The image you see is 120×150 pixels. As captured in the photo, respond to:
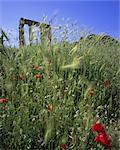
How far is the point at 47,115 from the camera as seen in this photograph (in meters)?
2.40

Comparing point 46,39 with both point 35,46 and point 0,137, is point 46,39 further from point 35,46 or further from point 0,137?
point 0,137

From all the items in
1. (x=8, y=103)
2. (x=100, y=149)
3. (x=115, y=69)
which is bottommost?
(x=100, y=149)

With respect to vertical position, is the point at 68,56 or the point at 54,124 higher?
the point at 68,56

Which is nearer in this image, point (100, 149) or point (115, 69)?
point (100, 149)

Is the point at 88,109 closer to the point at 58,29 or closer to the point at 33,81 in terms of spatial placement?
the point at 33,81

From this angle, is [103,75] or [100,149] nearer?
[100,149]

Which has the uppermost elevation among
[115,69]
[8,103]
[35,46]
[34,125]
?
[35,46]

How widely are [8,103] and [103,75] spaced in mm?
1397

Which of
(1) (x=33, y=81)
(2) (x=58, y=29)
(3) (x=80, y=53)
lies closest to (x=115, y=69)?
(3) (x=80, y=53)

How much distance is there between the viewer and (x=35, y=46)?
3760mm

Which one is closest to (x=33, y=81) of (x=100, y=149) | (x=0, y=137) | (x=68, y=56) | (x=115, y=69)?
(x=68, y=56)

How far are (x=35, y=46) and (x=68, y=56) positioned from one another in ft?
1.40

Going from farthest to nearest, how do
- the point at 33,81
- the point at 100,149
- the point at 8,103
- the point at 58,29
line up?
the point at 58,29 < the point at 33,81 < the point at 8,103 < the point at 100,149

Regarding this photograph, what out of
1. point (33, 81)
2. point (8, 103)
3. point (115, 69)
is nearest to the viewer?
point (8, 103)
